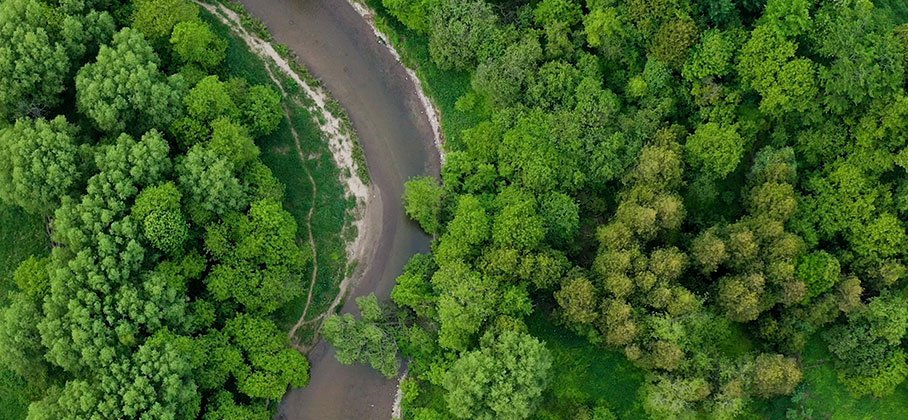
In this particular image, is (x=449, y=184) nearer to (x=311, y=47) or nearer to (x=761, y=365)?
(x=311, y=47)

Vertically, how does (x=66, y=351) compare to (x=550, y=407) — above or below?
below

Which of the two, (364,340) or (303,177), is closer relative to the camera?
(364,340)

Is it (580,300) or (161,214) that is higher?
(580,300)

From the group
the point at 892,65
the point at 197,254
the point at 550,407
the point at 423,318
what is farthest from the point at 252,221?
the point at 892,65

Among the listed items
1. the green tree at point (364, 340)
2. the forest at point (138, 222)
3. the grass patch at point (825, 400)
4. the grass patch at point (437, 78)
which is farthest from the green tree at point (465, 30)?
the grass patch at point (825, 400)

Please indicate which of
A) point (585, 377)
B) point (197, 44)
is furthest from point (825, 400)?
point (197, 44)

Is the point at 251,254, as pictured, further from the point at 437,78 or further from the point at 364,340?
the point at 437,78
